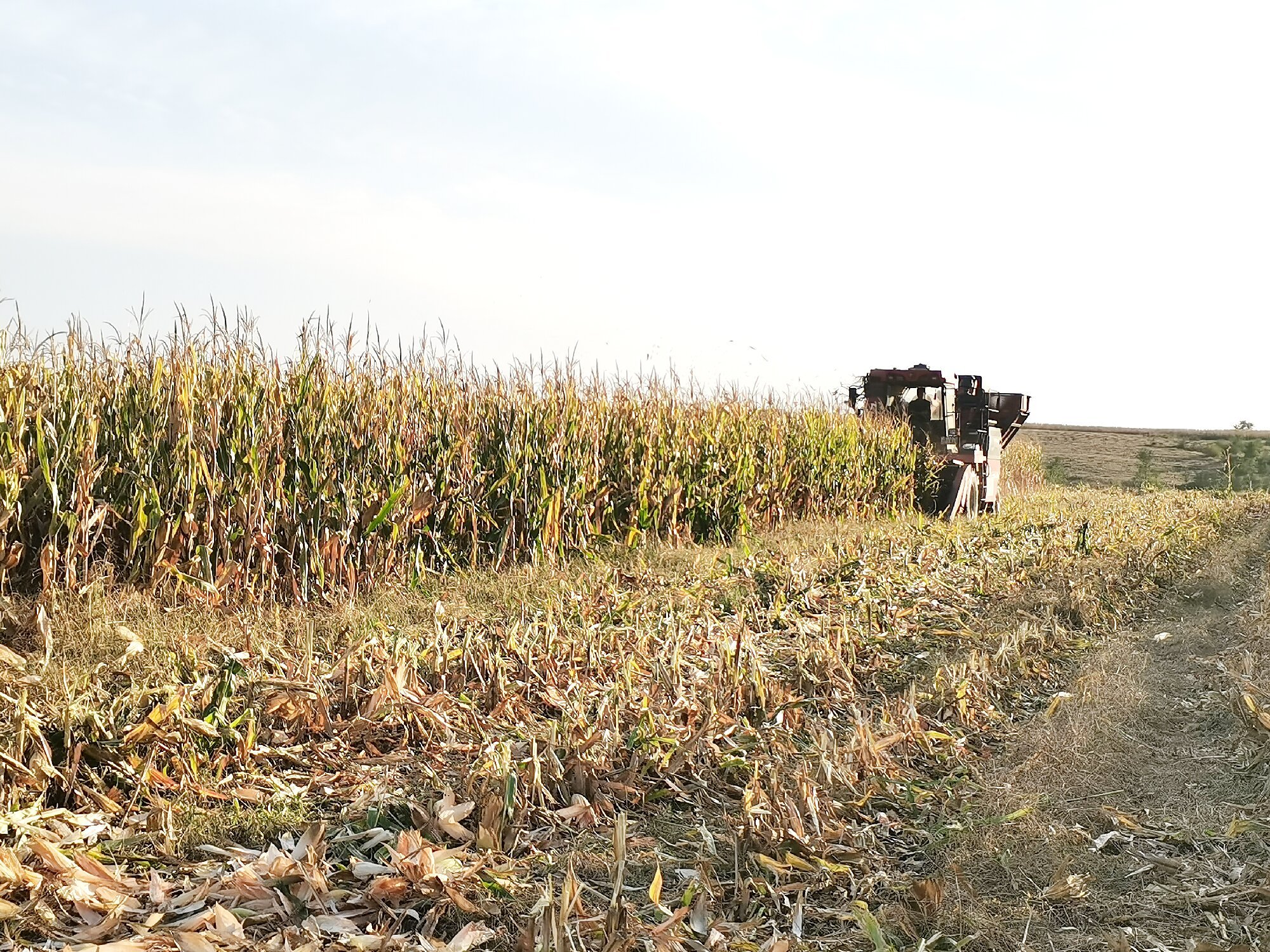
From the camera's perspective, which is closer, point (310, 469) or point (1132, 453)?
point (310, 469)

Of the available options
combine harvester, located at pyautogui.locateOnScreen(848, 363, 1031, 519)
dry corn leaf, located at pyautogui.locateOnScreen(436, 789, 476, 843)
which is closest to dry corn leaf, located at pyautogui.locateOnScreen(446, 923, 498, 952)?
dry corn leaf, located at pyautogui.locateOnScreen(436, 789, 476, 843)

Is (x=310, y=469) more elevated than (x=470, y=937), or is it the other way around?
(x=310, y=469)

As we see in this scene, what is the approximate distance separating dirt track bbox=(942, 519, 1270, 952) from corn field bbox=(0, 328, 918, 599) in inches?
188

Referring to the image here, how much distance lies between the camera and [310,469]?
23.6 ft

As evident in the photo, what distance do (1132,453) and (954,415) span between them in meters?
25.7

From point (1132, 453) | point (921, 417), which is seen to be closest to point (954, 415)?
point (921, 417)

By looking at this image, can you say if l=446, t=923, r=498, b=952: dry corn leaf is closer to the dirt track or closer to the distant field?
the dirt track

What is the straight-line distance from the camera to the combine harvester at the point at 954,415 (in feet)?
50.6

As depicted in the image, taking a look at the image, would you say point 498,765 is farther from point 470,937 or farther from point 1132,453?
point 1132,453

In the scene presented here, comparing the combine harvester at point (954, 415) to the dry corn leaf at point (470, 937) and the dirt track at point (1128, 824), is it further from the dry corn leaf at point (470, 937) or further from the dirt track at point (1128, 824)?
the dry corn leaf at point (470, 937)

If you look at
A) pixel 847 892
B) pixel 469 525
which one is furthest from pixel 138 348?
pixel 847 892

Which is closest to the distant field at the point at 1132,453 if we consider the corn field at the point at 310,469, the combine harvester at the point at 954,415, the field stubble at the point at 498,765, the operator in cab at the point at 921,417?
the combine harvester at the point at 954,415

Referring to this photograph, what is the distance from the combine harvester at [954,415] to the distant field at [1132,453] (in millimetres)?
13492

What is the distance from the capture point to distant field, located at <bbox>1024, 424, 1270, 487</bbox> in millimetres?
30562
